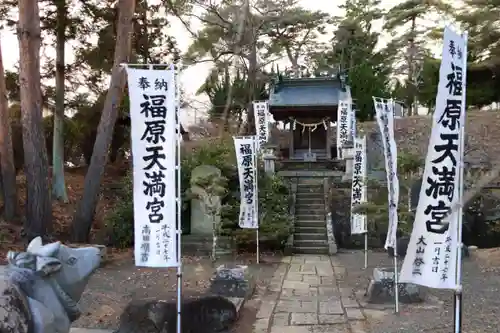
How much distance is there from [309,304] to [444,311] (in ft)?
5.83

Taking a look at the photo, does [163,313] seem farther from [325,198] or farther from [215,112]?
[215,112]

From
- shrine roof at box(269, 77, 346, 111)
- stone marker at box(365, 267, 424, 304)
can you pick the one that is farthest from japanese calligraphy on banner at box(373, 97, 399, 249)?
shrine roof at box(269, 77, 346, 111)

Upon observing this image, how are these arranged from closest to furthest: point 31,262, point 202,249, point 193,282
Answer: point 31,262, point 193,282, point 202,249

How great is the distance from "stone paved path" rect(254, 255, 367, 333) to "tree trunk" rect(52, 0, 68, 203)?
25.9ft

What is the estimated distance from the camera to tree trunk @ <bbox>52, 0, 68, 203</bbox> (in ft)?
44.8

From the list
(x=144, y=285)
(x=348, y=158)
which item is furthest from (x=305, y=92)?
(x=144, y=285)

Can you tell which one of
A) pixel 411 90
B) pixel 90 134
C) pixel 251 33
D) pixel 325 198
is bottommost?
Answer: pixel 325 198

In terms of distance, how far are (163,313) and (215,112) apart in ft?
66.7

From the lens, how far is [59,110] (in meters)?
14.4

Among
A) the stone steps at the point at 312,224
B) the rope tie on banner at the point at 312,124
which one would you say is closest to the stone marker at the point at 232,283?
the stone steps at the point at 312,224

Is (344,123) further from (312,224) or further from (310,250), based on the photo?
(310,250)

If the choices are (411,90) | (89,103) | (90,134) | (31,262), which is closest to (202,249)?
(89,103)

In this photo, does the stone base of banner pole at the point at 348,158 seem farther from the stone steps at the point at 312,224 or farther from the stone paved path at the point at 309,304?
the stone paved path at the point at 309,304

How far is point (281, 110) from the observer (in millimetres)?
20297
